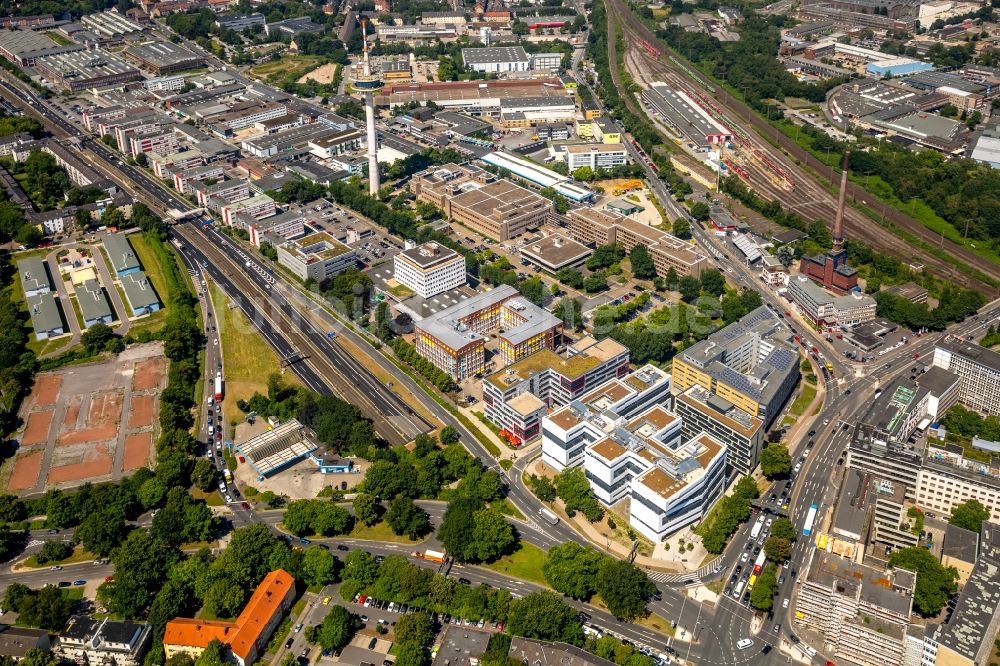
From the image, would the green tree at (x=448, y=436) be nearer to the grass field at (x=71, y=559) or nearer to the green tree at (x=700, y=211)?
the grass field at (x=71, y=559)

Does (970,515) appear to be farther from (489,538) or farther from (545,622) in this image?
(489,538)

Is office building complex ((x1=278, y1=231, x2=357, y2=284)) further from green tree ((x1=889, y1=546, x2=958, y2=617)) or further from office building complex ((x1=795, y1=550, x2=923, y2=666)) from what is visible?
green tree ((x1=889, y1=546, x2=958, y2=617))

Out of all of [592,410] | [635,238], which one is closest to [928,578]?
[592,410]

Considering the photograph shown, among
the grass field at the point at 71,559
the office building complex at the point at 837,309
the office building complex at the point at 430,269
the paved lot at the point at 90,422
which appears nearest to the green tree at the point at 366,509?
the grass field at the point at 71,559

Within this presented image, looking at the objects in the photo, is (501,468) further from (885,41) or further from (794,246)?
(885,41)

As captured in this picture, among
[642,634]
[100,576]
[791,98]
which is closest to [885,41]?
[791,98]

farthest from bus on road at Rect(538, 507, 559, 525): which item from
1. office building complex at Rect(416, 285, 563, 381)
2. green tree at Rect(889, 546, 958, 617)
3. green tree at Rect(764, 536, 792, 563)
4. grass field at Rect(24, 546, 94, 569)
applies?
grass field at Rect(24, 546, 94, 569)
